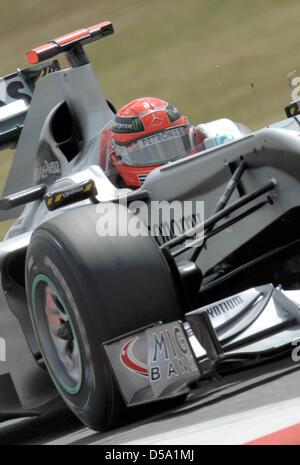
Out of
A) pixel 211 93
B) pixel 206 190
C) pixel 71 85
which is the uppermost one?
pixel 71 85

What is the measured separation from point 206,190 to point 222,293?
1.75ft

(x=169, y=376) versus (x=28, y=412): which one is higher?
(x=169, y=376)

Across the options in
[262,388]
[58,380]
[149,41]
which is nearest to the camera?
[262,388]

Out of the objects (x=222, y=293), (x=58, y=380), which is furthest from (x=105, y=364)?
(x=222, y=293)

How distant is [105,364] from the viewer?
378cm

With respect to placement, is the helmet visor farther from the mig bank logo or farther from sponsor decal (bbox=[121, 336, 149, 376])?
sponsor decal (bbox=[121, 336, 149, 376])

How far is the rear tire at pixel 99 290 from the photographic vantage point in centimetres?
372

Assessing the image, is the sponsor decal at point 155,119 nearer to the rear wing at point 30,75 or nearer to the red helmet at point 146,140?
the red helmet at point 146,140

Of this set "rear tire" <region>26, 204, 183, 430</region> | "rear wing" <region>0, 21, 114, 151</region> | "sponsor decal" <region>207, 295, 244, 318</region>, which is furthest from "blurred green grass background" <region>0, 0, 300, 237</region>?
"rear tire" <region>26, 204, 183, 430</region>

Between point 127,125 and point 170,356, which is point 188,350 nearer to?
point 170,356

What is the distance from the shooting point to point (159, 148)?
5.62 meters

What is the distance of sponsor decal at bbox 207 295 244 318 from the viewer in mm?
4117

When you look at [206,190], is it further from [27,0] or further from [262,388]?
[27,0]

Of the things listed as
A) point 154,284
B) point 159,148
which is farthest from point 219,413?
point 159,148
